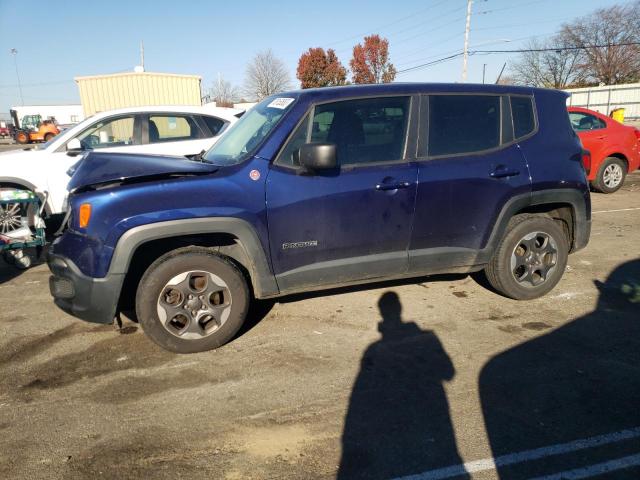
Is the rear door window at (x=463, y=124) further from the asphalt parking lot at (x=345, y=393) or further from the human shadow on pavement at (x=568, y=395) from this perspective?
the human shadow on pavement at (x=568, y=395)

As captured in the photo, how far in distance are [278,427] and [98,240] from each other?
1.70 metres

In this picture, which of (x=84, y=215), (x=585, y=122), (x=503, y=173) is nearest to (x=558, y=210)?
(x=503, y=173)

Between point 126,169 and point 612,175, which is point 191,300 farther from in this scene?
point 612,175

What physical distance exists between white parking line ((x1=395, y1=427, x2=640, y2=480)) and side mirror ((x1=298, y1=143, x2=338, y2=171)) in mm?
1958

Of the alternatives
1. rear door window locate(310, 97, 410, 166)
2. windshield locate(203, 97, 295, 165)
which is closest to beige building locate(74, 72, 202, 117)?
windshield locate(203, 97, 295, 165)

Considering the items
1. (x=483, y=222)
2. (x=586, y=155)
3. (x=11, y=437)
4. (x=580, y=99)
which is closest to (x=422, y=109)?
(x=483, y=222)

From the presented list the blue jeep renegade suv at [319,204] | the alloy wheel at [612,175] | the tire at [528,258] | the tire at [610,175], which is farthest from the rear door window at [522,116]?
the alloy wheel at [612,175]

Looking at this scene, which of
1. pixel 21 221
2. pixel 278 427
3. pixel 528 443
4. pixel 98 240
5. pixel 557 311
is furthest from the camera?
pixel 21 221

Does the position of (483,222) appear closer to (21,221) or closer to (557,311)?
(557,311)

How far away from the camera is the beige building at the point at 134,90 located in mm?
15227

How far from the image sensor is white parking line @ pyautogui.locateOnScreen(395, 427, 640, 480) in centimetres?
222

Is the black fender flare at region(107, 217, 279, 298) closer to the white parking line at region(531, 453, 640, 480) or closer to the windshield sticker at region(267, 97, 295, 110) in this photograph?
the windshield sticker at region(267, 97, 295, 110)

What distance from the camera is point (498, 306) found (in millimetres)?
4219

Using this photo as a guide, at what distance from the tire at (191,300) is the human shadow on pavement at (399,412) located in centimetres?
107
